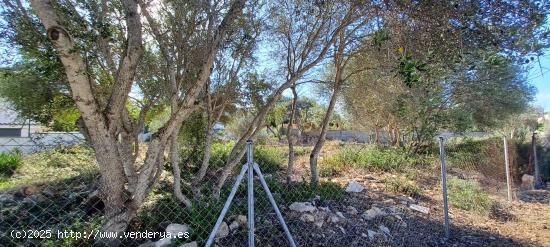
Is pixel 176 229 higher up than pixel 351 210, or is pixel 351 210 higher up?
pixel 176 229

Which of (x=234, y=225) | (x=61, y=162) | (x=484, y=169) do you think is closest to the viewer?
(x=234, y=225)

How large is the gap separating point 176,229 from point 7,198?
3.63 metres

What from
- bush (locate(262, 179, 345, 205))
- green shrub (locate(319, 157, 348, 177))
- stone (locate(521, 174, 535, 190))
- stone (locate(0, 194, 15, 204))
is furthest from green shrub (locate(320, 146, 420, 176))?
stone (locate(0, 194, 15, 204))

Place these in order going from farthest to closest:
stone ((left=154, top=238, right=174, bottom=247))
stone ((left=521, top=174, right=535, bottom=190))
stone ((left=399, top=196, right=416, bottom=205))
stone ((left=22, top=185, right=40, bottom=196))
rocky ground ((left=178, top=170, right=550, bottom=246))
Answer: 1. stone ((left=521, top=174, right=535, bottom=190))
2. stone ((left=399, top=196, right=416, bottom=205))
3. stone ((left=22, top=185, right=40, bottom=196))
4. rocky ground ((left=178, top=170, right=550, bottom=246))
5. stone ((left=154, top=238, right=174, bottom=247))

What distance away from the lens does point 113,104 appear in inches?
129

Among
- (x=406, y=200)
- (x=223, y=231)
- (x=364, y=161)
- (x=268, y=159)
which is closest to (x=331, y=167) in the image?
(x=364, y=161)

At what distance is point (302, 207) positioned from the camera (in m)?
4.91

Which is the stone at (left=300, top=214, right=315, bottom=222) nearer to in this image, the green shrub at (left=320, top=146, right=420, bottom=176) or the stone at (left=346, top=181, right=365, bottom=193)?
the stone at (left=346, top=181, right=365, bottom=193)

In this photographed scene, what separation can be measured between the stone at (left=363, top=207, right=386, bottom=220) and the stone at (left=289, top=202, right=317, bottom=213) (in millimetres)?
933

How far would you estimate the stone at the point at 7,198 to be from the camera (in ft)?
17.7

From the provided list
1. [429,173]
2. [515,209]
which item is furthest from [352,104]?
[515,209]

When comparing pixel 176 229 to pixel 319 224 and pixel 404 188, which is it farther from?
pixel 404 188

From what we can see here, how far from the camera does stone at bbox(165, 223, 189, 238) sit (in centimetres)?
375

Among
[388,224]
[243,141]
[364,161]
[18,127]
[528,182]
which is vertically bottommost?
[528,182]
